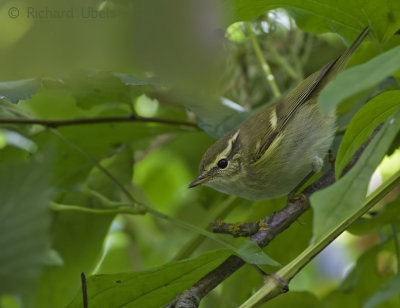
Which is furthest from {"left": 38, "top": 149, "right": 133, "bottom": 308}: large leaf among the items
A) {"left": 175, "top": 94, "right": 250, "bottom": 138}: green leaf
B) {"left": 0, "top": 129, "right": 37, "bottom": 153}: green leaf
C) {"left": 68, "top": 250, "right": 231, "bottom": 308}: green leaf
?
{"left": 68, "top": 250, "right": 231, "bottom": 308}: green leaf

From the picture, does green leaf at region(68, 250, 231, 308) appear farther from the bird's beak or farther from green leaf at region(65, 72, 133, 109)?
the bird's beak

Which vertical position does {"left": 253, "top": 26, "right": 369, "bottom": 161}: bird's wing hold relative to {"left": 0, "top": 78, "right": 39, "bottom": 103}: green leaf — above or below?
below

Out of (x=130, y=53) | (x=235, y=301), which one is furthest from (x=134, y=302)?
(x=130, y=53)

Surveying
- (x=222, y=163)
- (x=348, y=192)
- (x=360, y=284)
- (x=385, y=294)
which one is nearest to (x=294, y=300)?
(x=360, y=284)

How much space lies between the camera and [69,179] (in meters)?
1.38

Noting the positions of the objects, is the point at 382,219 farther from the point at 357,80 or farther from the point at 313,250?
the point at 357,80

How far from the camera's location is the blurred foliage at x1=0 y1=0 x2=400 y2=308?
22.0 inches

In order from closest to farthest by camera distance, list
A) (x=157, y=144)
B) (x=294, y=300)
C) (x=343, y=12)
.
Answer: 1. (x=343, y=12)
2. (x=294, y=300)
3. (x=157, y=144)

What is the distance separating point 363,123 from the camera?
71 centimetres

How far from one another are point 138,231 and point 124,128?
45 centimetres

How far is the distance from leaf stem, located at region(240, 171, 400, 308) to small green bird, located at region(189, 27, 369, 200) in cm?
56

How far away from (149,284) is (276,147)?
2.27 ft

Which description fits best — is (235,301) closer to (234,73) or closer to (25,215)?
(25,215)

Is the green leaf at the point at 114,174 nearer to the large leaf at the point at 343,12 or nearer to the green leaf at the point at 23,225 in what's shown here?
the green leaf at the point at 23,225
